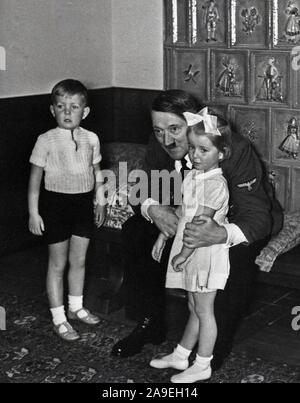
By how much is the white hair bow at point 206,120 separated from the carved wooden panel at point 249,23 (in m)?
1.70

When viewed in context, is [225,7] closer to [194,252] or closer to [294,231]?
[294,231]

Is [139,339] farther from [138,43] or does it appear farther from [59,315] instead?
[138,43]

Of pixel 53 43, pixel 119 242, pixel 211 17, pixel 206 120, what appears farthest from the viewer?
pixel 53 43

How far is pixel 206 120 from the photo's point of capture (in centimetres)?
290

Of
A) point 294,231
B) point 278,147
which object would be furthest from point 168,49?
point 294,231

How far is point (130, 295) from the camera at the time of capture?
348 cm

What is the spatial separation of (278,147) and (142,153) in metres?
0.89

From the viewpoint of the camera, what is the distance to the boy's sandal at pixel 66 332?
3.54 meters

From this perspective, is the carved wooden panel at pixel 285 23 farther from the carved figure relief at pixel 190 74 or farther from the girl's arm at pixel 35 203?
the girl's arm at pixel 35 203

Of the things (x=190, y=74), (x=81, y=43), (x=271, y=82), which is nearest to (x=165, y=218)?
(x=271, y=82)

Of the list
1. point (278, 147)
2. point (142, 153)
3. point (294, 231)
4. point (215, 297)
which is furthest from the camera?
point (142, 153)

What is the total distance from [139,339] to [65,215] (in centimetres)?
68
